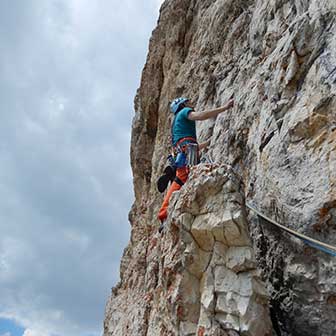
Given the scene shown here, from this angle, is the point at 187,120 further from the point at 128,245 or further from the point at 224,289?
the point at 128,245

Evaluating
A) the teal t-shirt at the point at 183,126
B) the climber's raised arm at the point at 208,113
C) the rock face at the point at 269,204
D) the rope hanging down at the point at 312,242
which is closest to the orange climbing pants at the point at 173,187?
the teal t-shirt at the point at 183,126

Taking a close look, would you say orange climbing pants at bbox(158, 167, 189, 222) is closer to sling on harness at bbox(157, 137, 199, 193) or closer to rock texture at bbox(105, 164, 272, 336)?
sling on harness at bbox(157, 137, 199, 193)

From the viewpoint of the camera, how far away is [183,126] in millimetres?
7941


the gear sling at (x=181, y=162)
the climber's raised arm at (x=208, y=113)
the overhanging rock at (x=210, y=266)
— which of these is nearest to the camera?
the overhanging rock at (x=210, y=266)

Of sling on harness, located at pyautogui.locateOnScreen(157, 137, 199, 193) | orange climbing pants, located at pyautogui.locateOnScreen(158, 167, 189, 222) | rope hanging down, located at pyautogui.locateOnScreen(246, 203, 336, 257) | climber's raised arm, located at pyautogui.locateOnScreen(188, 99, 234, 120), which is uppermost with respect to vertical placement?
climber's raised arm, located at pyautogui.locateOnScreen(188, 99, 234, 120)

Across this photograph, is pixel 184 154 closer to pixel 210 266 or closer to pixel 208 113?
pixel 208 113

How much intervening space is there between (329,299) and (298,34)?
3512mm

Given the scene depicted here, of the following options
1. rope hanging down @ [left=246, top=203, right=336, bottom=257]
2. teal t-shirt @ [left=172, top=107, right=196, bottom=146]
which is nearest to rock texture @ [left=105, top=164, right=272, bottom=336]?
rope hanging down @ [left=246, top=203, right=336, bottom=257]

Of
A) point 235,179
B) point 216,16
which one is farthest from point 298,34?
point 216,16

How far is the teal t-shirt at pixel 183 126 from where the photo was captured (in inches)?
310

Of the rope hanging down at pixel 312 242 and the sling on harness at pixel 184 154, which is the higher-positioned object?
the sling on harness at pixel 184 154

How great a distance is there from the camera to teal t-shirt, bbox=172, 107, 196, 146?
7.88m

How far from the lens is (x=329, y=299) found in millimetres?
4504

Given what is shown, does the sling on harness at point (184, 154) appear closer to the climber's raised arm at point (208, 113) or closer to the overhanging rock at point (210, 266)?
the climber's raised arm at point (208, 113)
